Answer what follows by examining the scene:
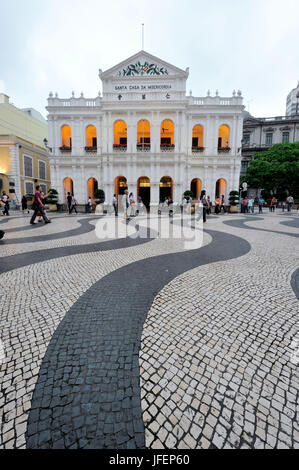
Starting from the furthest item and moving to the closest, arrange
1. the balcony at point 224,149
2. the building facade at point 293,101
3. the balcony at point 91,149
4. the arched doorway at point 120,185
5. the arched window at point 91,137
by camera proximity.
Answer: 1. the building facade at point 293,101
2. the arched doorway at point 120,185
3. the arched window at point 91,137
4. the balcony at point 91,149
5. the balcony at point 224,149

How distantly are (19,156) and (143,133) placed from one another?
1591cm

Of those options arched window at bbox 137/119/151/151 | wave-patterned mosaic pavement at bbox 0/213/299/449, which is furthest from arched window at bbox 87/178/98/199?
wave-patterned mosaic pavement at bbox 0/213/299/449

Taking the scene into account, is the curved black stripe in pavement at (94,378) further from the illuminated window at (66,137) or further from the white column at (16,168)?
the white column at (16,168)

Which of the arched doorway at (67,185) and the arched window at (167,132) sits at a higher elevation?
the arched window at (167,132)

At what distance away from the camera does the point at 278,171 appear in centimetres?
3231

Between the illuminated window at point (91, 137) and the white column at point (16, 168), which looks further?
the illuminated window at point (91, 137)

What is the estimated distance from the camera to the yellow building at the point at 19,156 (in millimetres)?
25016

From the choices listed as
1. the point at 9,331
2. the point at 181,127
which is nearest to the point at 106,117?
the point at 181,127

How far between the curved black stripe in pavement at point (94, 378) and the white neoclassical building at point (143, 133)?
2118 cm

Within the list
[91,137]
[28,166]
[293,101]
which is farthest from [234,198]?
[293,101]

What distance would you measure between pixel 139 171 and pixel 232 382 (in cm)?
2322

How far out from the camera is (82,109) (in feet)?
75.9

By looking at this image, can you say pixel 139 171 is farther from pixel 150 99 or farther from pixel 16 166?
pixel 16 166

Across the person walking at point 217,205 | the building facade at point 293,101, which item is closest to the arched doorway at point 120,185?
the person walking at point 217,205
